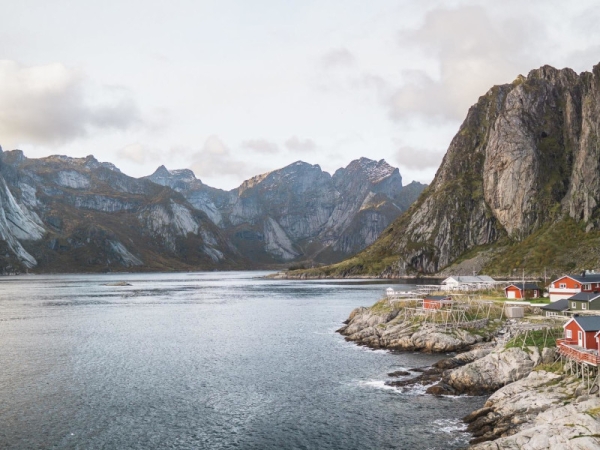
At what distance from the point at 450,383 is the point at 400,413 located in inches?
481

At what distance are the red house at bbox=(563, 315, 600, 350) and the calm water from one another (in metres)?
13.5

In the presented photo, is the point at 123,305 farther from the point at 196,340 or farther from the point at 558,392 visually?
the point at 558,392

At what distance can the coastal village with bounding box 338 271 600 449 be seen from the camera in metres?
44.1

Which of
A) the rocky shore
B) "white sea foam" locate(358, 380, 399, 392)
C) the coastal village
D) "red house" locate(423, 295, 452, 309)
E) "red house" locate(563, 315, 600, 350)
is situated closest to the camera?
the rocky shore

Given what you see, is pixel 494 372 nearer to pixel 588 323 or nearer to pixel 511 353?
pixel 511 353

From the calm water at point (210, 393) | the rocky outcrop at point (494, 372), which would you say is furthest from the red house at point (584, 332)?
the calm water at point (210, 393)

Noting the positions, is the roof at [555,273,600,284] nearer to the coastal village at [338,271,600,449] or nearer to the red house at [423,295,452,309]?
the coastal village at [338,271,600,449]

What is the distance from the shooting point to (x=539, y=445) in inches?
1544

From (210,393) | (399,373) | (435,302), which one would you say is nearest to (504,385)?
(399,373)

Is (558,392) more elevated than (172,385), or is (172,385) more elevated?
(558,392)

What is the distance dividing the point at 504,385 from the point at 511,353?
475 centimetres

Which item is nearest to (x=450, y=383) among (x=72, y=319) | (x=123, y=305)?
(x=72, y=319)

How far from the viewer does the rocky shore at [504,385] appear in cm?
4050

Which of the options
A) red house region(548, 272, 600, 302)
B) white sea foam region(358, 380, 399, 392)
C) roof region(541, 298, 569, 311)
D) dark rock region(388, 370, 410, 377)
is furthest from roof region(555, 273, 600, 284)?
white sea foam region(358, 380, 399, 392)
